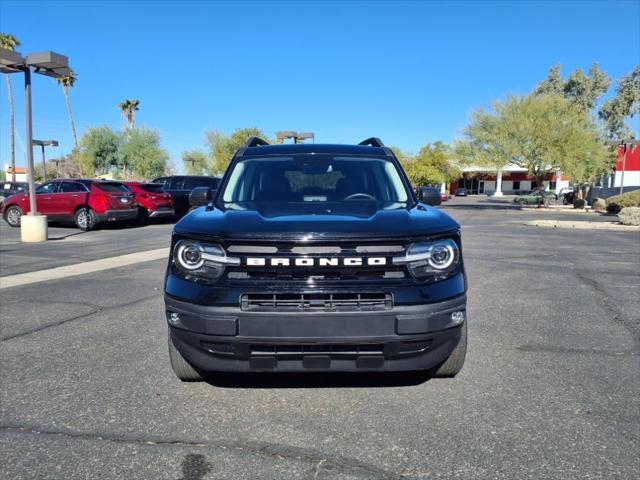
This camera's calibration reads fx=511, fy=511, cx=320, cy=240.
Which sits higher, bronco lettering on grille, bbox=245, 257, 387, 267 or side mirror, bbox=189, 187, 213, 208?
side mirror, bbox=189, 187, 213, 208

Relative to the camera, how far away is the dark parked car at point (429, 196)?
4.50 m

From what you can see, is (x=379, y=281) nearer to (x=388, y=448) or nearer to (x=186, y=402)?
(x=388, y=448)

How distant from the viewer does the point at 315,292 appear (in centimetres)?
295

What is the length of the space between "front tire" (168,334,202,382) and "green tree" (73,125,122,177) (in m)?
54.7

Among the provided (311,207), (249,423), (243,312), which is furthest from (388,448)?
(311,207)

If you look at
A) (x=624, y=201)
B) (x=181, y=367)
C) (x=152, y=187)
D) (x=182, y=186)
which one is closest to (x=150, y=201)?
(x=152, y=187)

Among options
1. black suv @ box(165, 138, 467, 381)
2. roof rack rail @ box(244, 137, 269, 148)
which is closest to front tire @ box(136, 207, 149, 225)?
roof rack rail @ box(244, 137, 269, 148)

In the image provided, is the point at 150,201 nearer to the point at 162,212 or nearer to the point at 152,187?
the point at 162,212

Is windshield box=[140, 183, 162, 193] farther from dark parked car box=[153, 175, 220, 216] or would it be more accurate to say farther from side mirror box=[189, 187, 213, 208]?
side mirror box=[189, 187, 213, 208]

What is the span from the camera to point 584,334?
5203 millimetres

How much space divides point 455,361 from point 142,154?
53.8m

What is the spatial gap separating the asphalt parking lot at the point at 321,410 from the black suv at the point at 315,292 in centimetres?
42

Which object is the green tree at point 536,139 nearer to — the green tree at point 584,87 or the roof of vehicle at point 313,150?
the green tree at point 584,87

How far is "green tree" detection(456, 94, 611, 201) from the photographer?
32.2 metres
